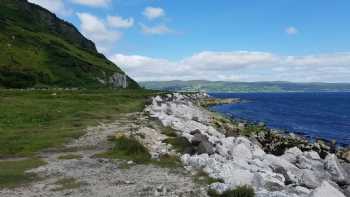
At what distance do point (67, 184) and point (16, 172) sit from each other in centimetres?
481

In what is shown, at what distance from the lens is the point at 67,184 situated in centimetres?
2302

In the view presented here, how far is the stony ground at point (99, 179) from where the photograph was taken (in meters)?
21.1

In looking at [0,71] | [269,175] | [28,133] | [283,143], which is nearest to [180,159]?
[269,175]

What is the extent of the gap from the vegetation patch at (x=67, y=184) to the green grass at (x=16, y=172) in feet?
6.23

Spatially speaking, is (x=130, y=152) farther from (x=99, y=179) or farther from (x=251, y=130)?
(x=251, y=130)

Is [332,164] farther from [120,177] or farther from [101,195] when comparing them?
[101,195]

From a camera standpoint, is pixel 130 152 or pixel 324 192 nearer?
pixel 324 192

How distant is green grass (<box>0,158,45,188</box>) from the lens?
23450 millimetres

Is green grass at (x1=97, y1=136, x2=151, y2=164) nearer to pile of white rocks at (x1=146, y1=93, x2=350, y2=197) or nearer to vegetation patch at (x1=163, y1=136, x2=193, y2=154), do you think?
pile of white rocks at (x1=146, y1=93, x2=350, y2=197)

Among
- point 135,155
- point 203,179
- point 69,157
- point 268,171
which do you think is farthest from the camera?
point 69,157

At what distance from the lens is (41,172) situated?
26094mm

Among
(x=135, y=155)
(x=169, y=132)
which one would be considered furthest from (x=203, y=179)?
(x=169, y=132)

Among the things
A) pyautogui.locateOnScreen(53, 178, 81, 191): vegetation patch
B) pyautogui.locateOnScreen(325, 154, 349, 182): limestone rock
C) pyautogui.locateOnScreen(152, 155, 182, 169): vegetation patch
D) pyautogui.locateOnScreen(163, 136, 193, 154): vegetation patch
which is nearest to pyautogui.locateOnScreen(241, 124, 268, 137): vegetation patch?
pyautogui.locateOnScreen(163, 136, 193, 154): vegetation patch

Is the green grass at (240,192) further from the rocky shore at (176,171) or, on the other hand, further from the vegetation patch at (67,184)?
the vegetation patch at (67,184)
